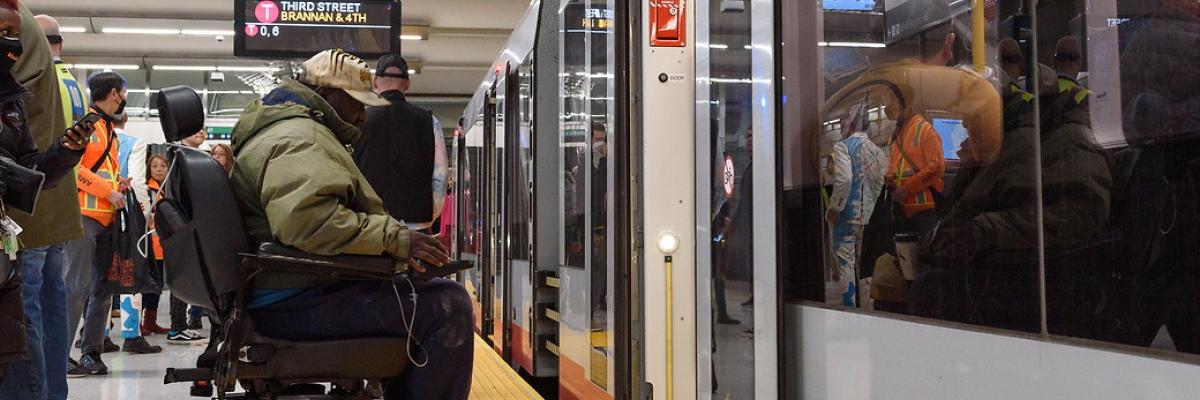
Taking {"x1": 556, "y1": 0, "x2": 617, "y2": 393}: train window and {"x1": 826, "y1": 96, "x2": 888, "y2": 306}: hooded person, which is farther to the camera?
{"x1": 556, "y1": 0, "x2": 617, "y2": 393}: train window

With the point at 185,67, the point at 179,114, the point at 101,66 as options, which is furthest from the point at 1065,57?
the point at 101,66

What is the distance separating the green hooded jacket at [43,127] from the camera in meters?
3.10

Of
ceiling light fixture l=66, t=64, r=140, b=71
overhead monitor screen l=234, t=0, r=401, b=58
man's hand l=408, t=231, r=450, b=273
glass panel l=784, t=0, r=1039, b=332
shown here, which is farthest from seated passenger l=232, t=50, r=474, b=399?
ceiling light fixture l=66, t=64, r=140, b=71

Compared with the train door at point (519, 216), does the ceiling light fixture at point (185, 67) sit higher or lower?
higher

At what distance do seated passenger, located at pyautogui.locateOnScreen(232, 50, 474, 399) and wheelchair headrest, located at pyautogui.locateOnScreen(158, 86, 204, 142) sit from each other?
0.11 metres

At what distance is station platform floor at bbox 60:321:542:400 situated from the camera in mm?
5199

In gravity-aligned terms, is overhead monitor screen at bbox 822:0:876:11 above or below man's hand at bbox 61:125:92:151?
above

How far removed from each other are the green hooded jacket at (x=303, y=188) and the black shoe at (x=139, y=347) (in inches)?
195

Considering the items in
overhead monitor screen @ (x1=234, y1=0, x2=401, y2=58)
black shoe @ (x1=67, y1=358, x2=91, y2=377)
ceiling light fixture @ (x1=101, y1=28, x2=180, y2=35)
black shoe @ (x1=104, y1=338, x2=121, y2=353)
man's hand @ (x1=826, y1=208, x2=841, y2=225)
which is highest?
ceiling light fixture @ (x1=101, y1=28, x2=180, y2=35)

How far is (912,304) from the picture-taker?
201 cm

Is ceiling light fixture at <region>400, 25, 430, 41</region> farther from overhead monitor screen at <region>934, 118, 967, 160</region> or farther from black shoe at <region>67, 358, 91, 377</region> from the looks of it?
overhead monitor screen at <region>934, 118, 967, 160</region>

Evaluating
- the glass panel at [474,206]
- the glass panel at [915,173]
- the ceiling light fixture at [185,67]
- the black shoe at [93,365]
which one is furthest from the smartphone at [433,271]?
the ceiling light fixture at [185,67]

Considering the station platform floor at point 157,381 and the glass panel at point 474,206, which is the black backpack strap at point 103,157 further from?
the glass panel at point 474,206

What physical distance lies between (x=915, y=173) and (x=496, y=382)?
4064mm
